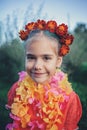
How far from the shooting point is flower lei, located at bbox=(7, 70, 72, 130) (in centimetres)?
162

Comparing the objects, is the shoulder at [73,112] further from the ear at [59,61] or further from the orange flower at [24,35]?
the orange flower at [24,35]

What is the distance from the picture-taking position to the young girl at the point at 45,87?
5.33ft

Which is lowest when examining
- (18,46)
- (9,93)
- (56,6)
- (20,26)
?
(9,93)

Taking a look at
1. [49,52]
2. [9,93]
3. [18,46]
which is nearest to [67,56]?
[49,52]

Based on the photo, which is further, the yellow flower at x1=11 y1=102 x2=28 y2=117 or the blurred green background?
the blurred green background

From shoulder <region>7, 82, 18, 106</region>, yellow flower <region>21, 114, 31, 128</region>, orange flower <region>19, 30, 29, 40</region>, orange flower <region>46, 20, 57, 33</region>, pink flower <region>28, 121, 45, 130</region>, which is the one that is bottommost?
pink flower <region>28, 121, 45, 130</region>

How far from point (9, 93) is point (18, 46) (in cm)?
33

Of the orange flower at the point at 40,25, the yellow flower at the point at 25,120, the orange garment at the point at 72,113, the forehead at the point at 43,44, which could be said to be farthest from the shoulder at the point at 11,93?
the orange flower at the point at 40,25

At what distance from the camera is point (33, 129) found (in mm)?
1667

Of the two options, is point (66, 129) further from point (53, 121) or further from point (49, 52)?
point (49, 52)

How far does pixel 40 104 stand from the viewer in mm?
1640

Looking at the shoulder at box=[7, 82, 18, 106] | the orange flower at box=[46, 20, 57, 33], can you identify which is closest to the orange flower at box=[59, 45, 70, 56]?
the orange flower at box=[46, 20, 57, 33]

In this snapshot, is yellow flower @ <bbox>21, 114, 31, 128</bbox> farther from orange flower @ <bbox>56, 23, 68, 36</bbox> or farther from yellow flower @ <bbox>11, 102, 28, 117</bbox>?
orange flower @ <bbox>56, 23, 68, 36</bbox>

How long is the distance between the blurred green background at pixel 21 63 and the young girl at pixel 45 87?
0.12 meters
